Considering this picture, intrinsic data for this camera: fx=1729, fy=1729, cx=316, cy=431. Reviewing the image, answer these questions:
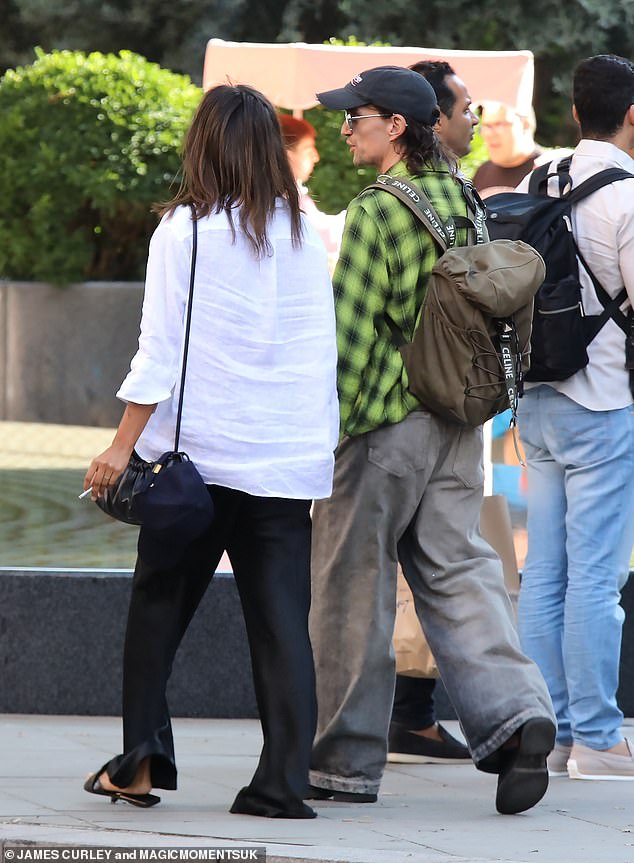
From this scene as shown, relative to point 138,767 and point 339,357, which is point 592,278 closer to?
point 339,357

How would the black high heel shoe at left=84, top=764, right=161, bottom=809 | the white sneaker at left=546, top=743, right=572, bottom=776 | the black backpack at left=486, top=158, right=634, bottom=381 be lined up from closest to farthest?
the black high heel shoe at left=84, top=764, right=161, bottom=809 → the black backpack at left=486, top=158, right=634, bottom=381 → the white sneaker at left=546, top=743, right=572, bottom=776

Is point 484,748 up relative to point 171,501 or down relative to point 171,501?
down

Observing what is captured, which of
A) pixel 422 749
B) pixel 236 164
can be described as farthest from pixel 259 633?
pixel 422 749

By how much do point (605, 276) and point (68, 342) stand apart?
26.6 ft

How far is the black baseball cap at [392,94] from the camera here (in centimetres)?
420

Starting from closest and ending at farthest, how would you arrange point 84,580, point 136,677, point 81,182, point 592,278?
point 136,677 < point 592,278 < point 84,580 < point 81,182

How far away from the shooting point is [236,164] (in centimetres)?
391

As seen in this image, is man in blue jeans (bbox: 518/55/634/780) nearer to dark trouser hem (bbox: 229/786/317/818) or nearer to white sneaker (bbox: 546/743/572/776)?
white sneaker (bbox: 546/743/572/776)

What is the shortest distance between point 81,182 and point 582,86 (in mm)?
8617

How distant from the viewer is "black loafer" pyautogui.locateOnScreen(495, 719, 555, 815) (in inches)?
159

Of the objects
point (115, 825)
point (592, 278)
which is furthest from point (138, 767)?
point (592, 278)

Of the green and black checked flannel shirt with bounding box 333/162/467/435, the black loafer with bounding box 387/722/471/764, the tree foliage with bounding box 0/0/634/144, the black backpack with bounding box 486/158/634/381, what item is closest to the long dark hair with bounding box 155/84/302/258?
the green and black checked flannel shirt with bounding box 333/162/467/435

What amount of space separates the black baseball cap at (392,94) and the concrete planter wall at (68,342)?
682cm

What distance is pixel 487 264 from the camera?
13.4 feet
